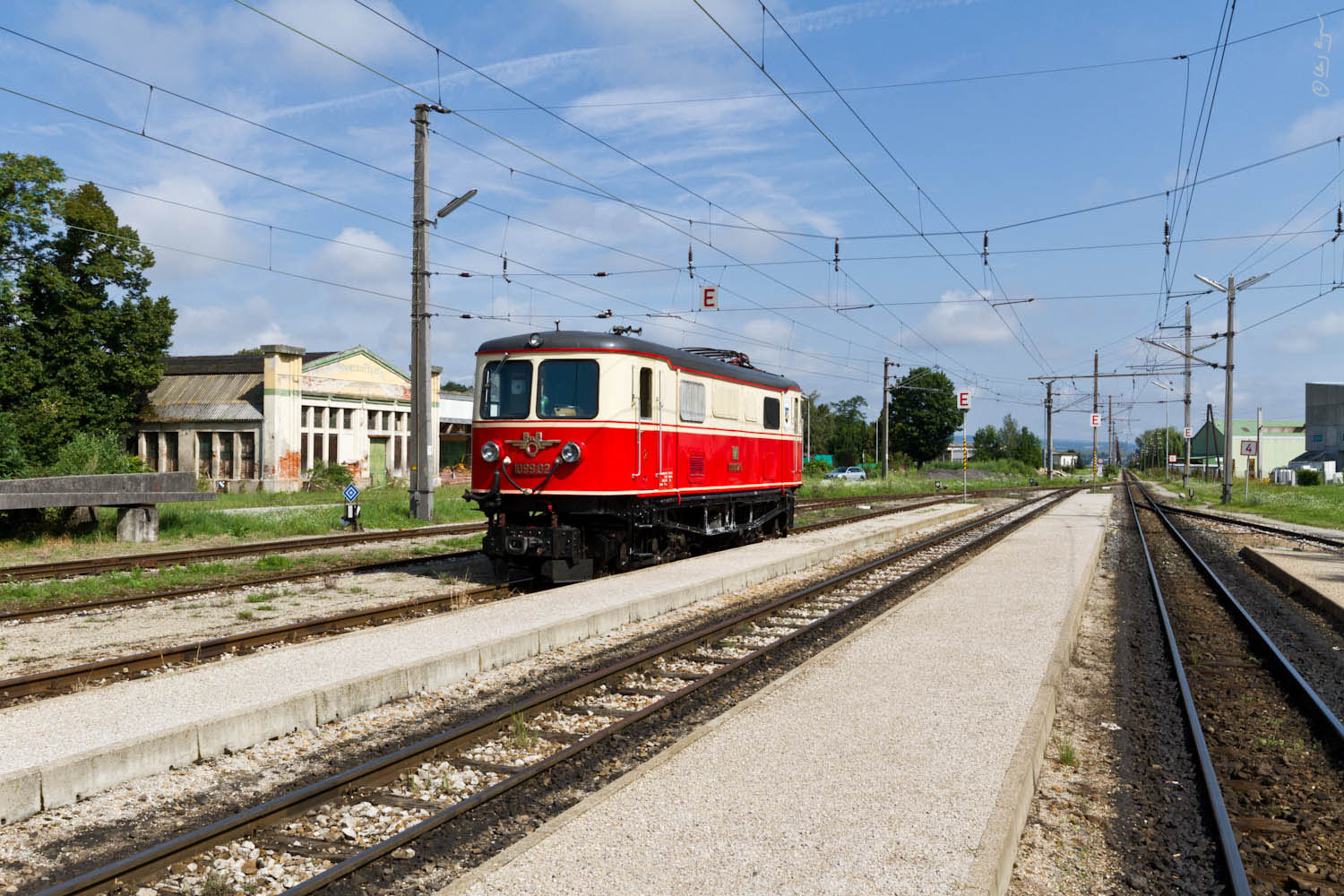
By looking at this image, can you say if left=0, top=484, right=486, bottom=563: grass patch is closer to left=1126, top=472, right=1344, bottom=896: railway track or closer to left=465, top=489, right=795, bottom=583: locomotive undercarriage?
left=465, top=489, right=795, bottom=583: locomotive undercarriage

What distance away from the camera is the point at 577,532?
13961 millimetres

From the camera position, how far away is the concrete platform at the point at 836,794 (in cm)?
441

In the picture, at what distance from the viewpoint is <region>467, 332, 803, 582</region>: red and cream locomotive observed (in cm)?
1366

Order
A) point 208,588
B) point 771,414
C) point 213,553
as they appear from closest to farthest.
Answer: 1. point 208,588
2. point 213,553
3. point 771,414

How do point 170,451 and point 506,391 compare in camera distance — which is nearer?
point 506,391

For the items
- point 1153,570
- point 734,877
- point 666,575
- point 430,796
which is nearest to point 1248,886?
point 734,877

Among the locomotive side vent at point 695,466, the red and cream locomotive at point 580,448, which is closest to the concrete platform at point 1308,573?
the locomotive side vent at point 695,466

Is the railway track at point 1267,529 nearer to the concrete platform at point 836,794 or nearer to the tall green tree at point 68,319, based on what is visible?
the concrete platform at point 836,794

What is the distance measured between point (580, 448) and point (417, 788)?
26.0 ft

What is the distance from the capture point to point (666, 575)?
14367mm

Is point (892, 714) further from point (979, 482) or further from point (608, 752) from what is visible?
point (979, 482)

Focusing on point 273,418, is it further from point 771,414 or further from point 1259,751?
point 1259,751

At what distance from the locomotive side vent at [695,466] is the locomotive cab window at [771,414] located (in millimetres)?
3516

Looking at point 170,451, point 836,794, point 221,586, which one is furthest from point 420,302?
point 170,451
